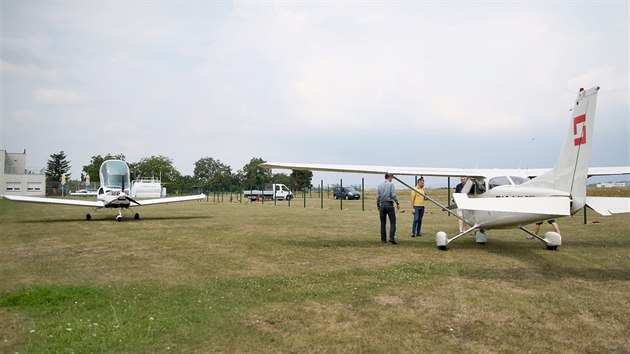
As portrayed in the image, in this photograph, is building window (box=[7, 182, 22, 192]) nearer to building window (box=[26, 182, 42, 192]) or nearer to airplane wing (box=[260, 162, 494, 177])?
building window (box=[26, 182, 42, 192])

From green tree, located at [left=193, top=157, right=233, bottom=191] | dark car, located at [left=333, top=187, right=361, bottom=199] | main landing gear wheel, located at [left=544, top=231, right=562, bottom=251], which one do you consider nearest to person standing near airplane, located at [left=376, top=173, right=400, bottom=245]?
main landing gear wheel, located at [left=544, top=231, right=562, bottom=251]

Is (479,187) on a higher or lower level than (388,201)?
higher

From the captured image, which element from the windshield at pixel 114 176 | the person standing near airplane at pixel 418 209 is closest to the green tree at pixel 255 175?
the windshield at pixel 114 176

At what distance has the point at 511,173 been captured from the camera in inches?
392

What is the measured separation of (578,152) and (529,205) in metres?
1.48

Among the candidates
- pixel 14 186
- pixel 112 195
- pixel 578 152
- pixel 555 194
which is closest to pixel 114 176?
pixel 112 195

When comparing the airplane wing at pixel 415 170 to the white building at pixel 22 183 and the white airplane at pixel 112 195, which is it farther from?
the white building at pixel 22 183

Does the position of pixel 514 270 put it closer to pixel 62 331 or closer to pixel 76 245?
pixel 62 331

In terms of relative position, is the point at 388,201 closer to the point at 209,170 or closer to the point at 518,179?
the point at 518,179

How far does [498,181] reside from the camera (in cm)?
967

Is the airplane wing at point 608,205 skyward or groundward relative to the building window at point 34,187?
groundward

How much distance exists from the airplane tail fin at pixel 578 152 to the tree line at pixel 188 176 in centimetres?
6904

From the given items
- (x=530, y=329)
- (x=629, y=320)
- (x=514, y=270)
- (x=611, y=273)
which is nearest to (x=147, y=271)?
(x=530, y=329)

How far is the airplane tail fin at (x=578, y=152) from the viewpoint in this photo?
7.27 meters
